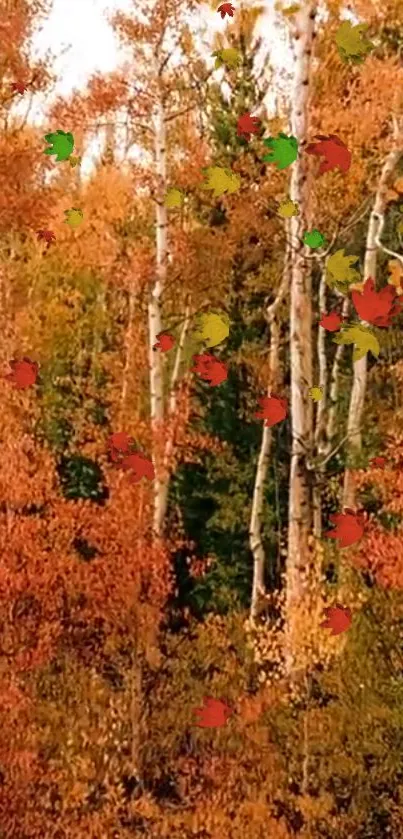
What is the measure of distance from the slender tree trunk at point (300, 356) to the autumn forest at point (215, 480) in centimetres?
3

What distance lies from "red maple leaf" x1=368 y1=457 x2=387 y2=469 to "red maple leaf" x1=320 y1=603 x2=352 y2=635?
2767mm

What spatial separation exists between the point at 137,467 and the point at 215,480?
466 cm

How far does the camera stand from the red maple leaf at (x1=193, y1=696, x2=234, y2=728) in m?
11.5

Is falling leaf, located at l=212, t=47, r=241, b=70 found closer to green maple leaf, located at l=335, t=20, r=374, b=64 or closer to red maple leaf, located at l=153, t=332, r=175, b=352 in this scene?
green maple leaf, located at l=335, t=20, r=374, b=64

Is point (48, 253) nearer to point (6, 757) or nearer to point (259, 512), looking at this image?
point (259, 512)

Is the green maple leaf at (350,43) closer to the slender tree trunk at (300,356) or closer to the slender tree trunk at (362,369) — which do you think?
the slender tree trunk at (300,356)

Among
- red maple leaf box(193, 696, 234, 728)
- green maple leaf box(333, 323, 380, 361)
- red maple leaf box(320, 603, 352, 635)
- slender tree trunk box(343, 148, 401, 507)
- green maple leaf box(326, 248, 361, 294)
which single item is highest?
slender tree trunk box(343, 148, 401, 507)

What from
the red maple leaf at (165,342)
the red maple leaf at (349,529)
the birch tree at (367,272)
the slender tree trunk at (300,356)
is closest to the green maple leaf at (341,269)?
the red maple leaf at (165,342)

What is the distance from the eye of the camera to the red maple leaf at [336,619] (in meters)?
8.52

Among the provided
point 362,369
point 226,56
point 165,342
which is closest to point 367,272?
point 362,369

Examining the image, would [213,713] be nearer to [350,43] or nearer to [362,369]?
[362,369]

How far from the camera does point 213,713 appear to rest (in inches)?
464

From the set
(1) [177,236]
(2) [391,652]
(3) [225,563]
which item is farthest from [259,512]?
(2) [391,652]

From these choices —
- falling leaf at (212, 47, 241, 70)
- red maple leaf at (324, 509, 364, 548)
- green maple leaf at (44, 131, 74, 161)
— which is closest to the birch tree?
red maple leaf at (324, 509, 364, 548)
